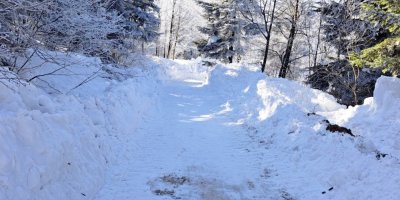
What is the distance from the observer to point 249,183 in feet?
24.3

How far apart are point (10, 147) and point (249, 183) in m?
4.28

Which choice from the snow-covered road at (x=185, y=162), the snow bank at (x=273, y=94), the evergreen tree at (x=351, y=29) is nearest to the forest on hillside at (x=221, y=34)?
the evergreen tree at (x=351, y=29)

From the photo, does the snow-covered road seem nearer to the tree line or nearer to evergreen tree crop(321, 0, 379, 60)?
the tree line

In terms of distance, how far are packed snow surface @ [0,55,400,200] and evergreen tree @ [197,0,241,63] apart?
23.8 m

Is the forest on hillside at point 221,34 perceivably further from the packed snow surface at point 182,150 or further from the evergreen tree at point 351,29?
the packed snow surface at point 182,150

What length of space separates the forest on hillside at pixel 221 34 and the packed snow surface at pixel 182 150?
0.93 meters

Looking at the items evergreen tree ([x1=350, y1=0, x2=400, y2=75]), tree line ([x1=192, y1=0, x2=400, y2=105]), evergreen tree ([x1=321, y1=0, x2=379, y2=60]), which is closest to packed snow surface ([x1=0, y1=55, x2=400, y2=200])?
evergreen tree ([x1=350, y1=0, x2=400, y2=75])

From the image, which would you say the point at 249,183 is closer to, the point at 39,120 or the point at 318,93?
the point at 39,120

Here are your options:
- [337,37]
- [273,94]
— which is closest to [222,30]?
[337,37]

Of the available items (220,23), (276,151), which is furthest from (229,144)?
(220,23)

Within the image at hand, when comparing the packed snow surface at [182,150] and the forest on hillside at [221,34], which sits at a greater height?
the forest on hillside at [221,34]

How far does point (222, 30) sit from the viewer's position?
37.2 metres

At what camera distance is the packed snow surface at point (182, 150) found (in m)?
5.50

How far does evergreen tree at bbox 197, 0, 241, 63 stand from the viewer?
36.6 metres
